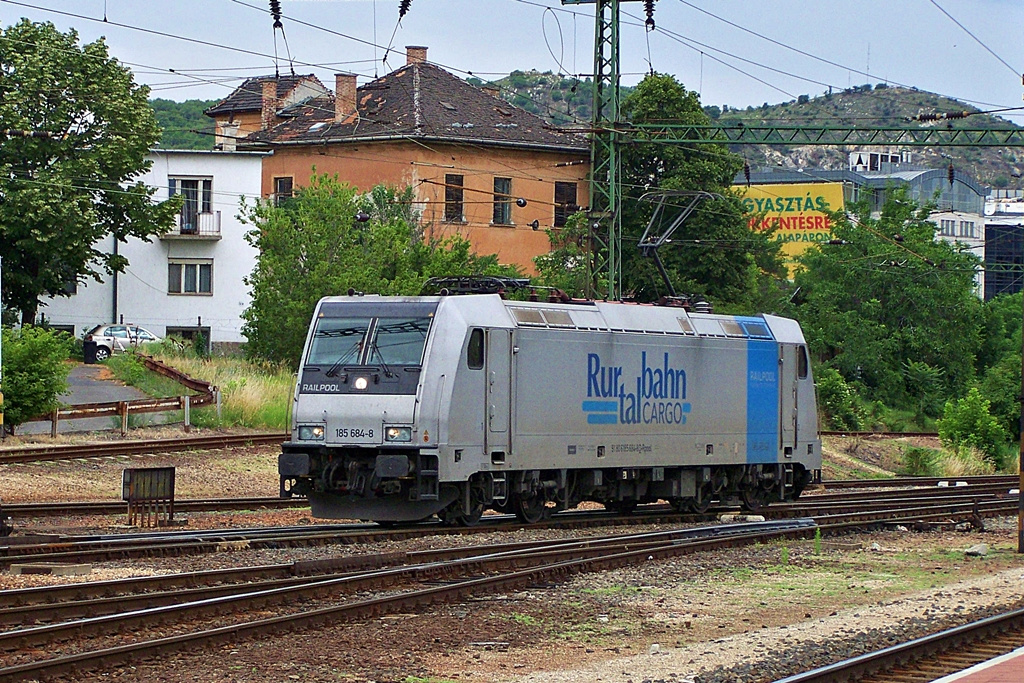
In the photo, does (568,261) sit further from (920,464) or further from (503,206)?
(920,464)

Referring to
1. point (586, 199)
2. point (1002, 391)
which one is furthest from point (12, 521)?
point (586, 199)

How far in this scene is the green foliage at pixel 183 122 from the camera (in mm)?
92562

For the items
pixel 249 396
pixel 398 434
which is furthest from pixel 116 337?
pixel 398 434

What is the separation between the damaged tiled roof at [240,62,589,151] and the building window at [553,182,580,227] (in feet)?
5.58

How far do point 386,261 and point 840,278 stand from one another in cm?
2510

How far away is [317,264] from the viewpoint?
4175 centimetres

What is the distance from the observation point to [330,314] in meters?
19.9

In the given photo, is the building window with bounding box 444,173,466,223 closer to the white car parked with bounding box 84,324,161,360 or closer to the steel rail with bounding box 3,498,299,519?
the white car parked with bounding box 84,324,161,360

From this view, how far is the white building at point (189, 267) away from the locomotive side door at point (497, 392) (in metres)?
39.7

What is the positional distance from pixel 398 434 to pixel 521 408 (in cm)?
227

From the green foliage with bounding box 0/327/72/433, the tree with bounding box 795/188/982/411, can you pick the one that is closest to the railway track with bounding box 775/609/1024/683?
the green foliage with bounding box 0/327/72/433

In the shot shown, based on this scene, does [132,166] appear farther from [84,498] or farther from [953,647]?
[953,647]

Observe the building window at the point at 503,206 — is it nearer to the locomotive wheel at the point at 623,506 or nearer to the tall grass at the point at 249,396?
the tall grass at the point at 249,396

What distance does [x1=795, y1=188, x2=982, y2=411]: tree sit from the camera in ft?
193
